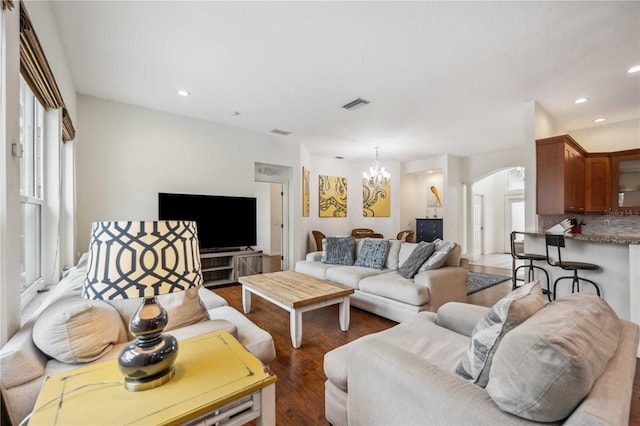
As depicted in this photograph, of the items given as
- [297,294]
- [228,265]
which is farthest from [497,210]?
[297,294]

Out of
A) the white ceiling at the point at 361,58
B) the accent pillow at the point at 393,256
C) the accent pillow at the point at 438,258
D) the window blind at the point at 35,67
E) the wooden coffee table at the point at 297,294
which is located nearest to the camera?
the window blind at the point at 35,67

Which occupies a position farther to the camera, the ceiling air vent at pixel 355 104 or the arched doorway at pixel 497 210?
the arched doorway at pixel 497 210

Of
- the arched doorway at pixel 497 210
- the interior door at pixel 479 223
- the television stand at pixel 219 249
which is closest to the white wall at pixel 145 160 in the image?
the television stand at pixel 219 249

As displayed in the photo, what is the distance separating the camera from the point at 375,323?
3094 millimetres

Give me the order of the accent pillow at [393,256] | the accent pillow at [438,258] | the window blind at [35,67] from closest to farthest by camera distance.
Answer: the window blind at [35,67] < the accent pillow at [438,258] < the accent pillow at [393,256]

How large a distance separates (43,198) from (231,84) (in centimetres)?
217

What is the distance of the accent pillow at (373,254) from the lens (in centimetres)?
397

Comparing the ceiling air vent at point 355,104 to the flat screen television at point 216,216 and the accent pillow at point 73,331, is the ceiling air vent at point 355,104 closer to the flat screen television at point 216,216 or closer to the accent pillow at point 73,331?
the flat screen television at point 216,216

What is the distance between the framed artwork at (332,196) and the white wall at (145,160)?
2622mm

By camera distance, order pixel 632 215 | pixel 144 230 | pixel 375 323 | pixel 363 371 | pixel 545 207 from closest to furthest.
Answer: pixel 144 230 < pixel 363 371 < pixel 375 323 < pixel 545 207 < pixel 632 215

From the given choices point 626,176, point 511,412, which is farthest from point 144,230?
point 626,176

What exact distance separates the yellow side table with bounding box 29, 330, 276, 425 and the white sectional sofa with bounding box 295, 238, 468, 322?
84.1 inches

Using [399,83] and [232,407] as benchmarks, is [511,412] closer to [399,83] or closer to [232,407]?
[232,407]

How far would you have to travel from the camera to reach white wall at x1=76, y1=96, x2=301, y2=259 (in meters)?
3.78
